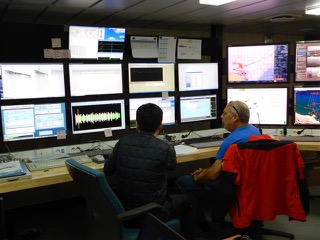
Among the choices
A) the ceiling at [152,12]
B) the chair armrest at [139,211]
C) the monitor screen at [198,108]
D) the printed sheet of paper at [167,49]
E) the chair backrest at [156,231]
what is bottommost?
the chair armrest at [139,211]

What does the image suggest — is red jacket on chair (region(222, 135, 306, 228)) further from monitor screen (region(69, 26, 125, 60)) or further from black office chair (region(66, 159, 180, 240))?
monitor screen (region(69, 26, 125, 60))

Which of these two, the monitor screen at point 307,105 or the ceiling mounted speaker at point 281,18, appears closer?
the monitor screen at point 307,105

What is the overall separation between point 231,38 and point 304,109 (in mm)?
2261

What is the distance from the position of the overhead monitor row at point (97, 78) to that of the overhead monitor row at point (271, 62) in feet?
0.81

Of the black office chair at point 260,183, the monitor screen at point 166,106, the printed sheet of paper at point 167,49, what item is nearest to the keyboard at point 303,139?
the black office chair at point 260,183

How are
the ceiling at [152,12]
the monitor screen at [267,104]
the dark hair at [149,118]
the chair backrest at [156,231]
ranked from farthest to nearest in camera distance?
1. the monitor screen at [267,104]
2. the ceiling at [152,12]
3. the dark hair at [149,118]
4. the chair backrest at [156,231]

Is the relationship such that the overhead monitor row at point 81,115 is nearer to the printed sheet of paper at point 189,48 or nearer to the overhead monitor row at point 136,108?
the overhead monitor row at point 136,108

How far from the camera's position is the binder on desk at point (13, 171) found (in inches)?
88.4

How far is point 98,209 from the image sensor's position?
1.91 m

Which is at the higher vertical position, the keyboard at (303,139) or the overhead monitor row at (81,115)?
the overhead monitor row at (81,115)

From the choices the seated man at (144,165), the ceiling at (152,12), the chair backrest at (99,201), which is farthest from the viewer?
the ceiling at (152,12)

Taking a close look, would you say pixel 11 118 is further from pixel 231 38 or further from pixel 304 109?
pixel 231 38

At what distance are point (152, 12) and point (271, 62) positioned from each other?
1.36 m

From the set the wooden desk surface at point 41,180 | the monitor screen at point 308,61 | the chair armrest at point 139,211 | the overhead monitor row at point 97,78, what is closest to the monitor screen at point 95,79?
the overhead monitor row at point 97,78
